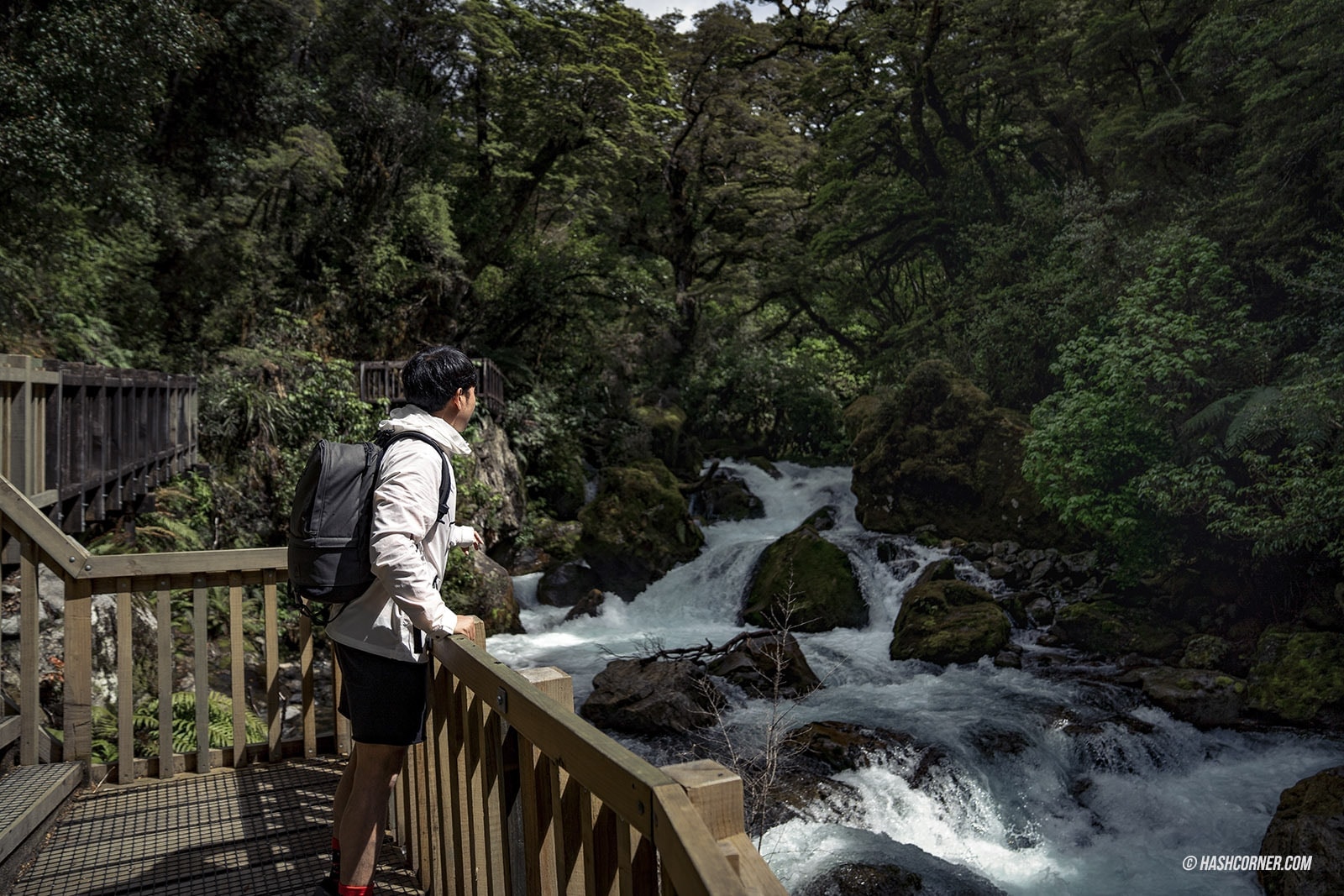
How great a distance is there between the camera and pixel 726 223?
897 inches

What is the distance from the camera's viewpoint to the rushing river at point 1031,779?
672 centimetres

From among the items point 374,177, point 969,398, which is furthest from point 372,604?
point 374,177

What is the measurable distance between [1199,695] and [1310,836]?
9.45 ft

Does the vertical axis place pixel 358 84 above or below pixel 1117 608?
above

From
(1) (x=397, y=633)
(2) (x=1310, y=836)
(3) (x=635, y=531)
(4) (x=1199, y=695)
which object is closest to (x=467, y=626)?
(1) (x=397, y=633)

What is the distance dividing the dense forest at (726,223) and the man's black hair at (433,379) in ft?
30.7

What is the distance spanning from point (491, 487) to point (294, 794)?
35.4 ft

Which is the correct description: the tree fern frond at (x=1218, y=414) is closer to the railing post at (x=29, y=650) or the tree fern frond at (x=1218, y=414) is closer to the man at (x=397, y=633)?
the man at (x=397, y=633)

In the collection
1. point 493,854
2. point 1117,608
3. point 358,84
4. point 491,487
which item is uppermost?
point 358,84

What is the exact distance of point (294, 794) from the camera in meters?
3.47

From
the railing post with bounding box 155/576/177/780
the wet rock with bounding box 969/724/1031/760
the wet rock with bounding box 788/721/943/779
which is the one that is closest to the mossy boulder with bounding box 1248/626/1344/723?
the wet rock with bounding box 969/724/1031/760

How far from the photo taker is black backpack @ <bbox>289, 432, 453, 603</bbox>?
2203 millimetres

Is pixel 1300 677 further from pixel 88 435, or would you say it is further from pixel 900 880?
pixel 88 435

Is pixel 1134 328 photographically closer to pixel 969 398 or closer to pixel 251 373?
pixel 969 398
